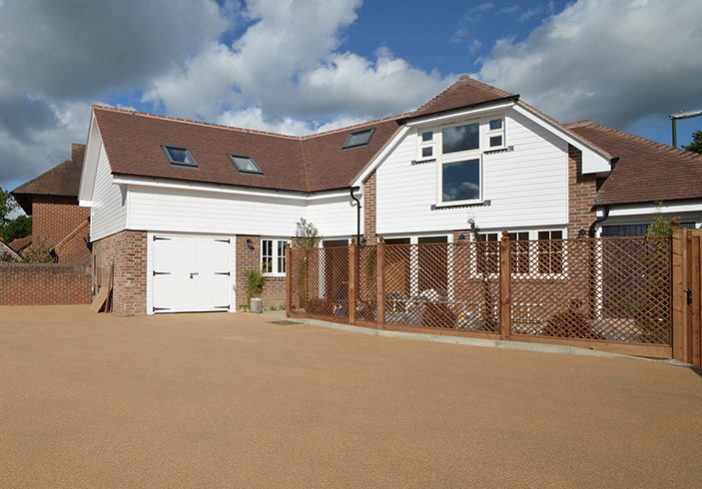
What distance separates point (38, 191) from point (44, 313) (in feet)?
49.4

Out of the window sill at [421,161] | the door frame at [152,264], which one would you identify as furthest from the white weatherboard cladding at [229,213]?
the window sill at [421,161]

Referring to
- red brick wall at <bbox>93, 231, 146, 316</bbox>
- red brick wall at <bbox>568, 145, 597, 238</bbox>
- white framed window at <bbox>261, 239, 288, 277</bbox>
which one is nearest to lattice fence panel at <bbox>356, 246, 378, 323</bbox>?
red brick wall at <bbox>568, 145, 597, 238</bbox>

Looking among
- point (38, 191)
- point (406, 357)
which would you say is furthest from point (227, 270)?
point (38, 191)

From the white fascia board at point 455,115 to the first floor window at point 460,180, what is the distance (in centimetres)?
120

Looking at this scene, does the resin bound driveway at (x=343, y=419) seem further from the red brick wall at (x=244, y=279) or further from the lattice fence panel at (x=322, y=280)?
the red brick wall at (x=244, y=279)

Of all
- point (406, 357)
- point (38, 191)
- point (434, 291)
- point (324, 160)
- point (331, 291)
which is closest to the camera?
point (406, 357)

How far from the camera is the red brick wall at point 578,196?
45.2 ft

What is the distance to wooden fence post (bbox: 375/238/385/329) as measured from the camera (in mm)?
12211

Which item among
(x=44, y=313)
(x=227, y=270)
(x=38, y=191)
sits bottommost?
(x=44, y=313)

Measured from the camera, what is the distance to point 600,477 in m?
4.06

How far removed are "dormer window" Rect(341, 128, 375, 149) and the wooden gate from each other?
43.8 ft

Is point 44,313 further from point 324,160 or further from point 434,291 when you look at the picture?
point 434,291

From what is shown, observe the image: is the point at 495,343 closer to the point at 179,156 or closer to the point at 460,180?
the point at 460,180

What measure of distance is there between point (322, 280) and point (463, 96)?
20.9 feet
